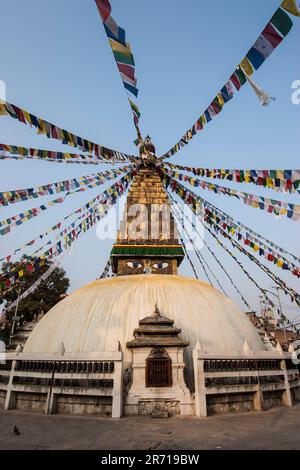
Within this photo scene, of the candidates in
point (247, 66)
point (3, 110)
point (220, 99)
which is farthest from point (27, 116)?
point (247, 66)

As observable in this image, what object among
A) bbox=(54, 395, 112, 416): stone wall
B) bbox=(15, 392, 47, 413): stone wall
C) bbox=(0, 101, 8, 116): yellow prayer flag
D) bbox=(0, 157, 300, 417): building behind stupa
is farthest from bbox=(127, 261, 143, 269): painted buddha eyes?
bbox=(0, 101, 8, 116): yellow prayer flag

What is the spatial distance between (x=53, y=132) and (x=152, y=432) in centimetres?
971

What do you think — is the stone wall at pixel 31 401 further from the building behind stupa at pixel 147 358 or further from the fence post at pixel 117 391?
the fence post at pixel 117 391

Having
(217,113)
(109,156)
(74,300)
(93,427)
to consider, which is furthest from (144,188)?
(93,427)

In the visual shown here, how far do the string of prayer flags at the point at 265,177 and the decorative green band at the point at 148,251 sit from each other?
6.03 meters

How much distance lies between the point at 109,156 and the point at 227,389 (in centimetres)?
1078

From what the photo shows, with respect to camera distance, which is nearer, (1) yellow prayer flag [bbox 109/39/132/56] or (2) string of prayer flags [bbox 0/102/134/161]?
(1) yellow prayer flag [bbox 109/39/132/56]

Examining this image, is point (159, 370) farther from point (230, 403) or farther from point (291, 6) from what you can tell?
point (291, 6)

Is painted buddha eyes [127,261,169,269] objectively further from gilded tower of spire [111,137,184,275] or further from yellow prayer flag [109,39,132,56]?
yellow prayer flag [109,39,132,56]

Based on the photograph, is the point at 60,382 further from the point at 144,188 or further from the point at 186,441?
the point at 144,188

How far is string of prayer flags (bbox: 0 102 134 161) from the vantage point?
30.1 feet

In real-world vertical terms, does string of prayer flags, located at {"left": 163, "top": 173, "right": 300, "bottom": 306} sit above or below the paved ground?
above

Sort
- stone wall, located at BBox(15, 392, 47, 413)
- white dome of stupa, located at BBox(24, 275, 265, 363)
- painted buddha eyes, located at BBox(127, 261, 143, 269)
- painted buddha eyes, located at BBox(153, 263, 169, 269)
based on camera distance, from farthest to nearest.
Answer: painted buddha eyes, located at BBox(153, 263, 169, 269) < painted buddha eyes, located at BBox(127, 261, 143, 269) < white dome of stupa, located at BBox(24, 275, 265, 363) < stone wall, located at BBox(15, 392, 47, 413)

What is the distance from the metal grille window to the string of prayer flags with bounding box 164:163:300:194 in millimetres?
7578
